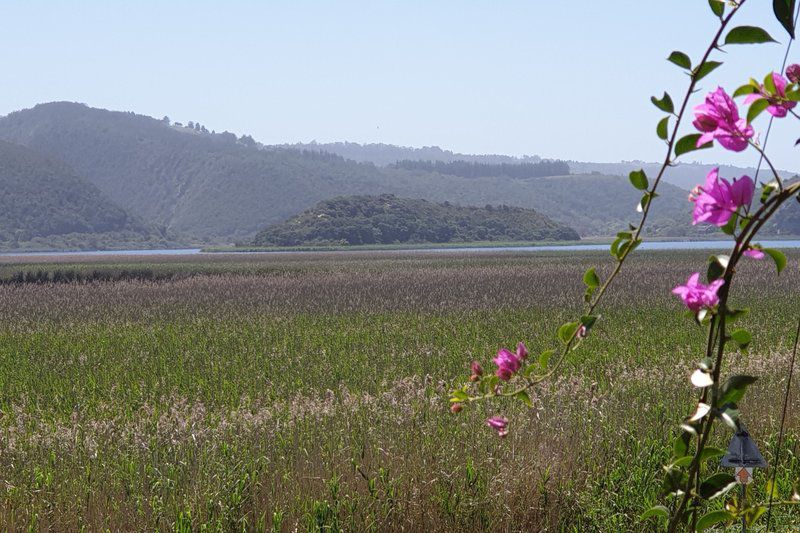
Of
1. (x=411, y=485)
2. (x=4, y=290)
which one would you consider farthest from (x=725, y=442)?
(x=4, y=290)

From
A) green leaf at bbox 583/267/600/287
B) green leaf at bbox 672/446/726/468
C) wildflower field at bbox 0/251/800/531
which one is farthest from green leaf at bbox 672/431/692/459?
wildflower field at bbox 0/251/800/531

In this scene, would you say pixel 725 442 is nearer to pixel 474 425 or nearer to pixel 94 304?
pixel 474 425

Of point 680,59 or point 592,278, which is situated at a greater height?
point 680,59

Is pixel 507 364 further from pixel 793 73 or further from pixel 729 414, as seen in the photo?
pixel 793 73

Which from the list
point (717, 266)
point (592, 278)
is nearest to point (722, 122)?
point (717, 266)

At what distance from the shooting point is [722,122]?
156 cm

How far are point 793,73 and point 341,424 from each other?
23.3ft

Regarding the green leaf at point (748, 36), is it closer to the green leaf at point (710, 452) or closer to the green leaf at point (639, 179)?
the green leaf at point (639, 179)

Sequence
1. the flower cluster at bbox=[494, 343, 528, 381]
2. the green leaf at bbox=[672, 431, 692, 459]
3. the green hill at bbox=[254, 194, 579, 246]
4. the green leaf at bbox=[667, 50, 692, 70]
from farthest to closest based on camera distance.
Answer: the green hill at bbox=[254, 194, 579, 246] < the flower cluster at bbox=[494, 343, 528, 381] < the green leaf at bbox=[672, 431, 692, 459] < the green leaf at bbox=[667, 50, 692, 70]

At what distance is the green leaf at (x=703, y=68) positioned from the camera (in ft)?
5.30

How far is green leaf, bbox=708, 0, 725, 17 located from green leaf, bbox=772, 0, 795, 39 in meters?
0.13

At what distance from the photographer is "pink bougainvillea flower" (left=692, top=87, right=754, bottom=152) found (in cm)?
154

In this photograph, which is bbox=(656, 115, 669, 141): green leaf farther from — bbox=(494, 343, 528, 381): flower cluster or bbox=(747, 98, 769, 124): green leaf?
bbox=(494, 343, 528, 381): flower cluster

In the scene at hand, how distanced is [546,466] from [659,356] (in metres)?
8.93
